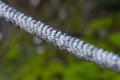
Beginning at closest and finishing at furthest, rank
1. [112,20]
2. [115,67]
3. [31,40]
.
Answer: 1. [115,67]
2. [112,20]
3. [31,40]

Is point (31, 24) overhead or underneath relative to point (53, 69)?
underneath

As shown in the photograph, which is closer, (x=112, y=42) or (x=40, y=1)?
(x=112, y=42)

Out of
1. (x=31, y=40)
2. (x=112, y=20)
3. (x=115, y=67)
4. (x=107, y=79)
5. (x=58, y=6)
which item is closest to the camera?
(x=115, y=67)

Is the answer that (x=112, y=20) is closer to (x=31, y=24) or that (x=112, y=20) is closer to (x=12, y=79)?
(x=12, y=79)

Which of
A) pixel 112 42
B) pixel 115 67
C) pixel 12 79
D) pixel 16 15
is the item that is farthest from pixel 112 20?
pixel 115 67

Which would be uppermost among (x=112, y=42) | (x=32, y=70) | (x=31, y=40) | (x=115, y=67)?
(x=31, y=40)

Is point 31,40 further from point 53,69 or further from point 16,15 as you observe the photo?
point 16,15
